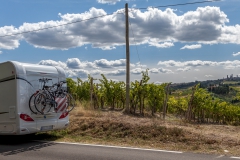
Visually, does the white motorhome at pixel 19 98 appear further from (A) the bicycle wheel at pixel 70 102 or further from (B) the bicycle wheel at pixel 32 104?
(A) the bicycle wheel at pixel 70 102

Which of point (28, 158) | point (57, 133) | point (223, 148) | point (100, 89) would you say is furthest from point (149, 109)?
point (28, 158)

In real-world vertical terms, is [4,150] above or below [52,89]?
below

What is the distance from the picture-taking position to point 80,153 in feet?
26.9

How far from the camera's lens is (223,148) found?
28.4 feet

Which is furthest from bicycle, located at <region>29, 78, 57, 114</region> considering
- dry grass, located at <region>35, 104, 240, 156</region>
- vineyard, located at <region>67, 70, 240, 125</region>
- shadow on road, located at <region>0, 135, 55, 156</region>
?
vineyard, located at <region>67, 70, 240, 125</region>

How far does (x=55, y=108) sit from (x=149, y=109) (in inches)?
553

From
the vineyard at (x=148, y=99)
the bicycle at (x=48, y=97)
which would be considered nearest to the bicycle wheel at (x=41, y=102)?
the bicycle at (x=48, y=97)

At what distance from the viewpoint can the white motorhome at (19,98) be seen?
31.4ft

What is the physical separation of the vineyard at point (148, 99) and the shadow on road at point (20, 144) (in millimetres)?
6778

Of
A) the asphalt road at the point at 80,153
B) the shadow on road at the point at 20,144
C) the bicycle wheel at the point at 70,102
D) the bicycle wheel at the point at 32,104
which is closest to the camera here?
the asphalt road at the point at 80,153

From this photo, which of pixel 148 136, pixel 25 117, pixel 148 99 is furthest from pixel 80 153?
pixel 148 99

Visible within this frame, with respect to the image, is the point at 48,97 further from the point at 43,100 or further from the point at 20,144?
the point at 20,144

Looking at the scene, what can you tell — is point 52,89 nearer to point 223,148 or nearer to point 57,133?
point 57,133

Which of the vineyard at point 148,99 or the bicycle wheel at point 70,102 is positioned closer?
the bicycle wheel at point 70,102
